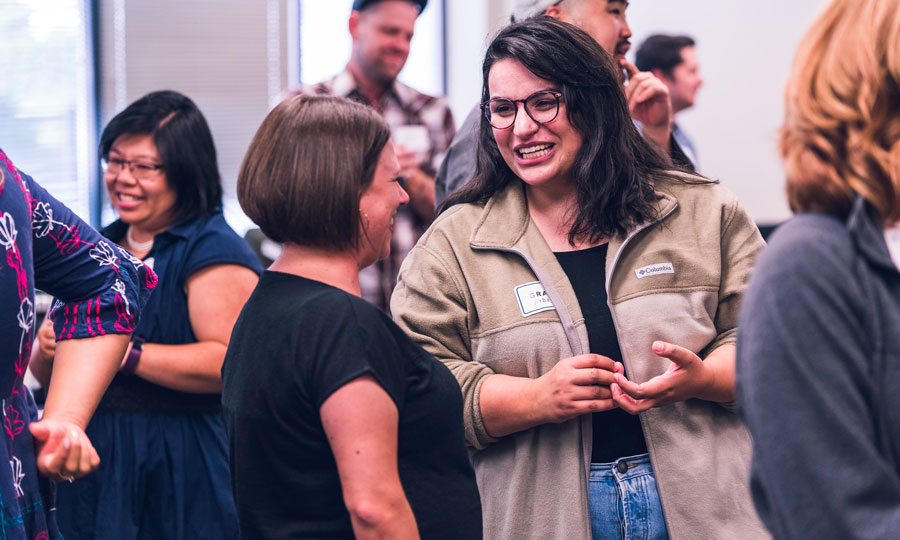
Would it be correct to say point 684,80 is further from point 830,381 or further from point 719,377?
point 830,381

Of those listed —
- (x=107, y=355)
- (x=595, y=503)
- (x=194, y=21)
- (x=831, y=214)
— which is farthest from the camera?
(x=194, y=21)

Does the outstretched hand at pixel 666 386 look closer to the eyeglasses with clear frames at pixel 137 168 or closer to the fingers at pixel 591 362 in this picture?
the fingers at pixel 591 362

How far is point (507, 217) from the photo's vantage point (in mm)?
1754

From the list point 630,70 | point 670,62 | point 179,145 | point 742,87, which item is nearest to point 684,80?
point 670,62

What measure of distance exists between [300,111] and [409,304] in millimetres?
467

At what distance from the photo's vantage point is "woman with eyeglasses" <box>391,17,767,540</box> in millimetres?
1563

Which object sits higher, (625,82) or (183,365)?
(625,82)

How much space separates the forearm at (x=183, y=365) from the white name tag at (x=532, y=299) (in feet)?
2.60

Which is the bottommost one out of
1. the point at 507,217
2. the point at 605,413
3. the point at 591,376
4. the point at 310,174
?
the point at 605,413

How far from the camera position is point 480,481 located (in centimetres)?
168

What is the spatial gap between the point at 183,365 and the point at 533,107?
97 cm

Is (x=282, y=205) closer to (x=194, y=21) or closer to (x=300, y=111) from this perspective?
(x=300, y=111)

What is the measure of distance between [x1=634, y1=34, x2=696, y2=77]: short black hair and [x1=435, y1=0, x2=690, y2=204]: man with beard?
7.26ft

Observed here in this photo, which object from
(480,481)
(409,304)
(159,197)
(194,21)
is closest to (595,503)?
(480,481)
